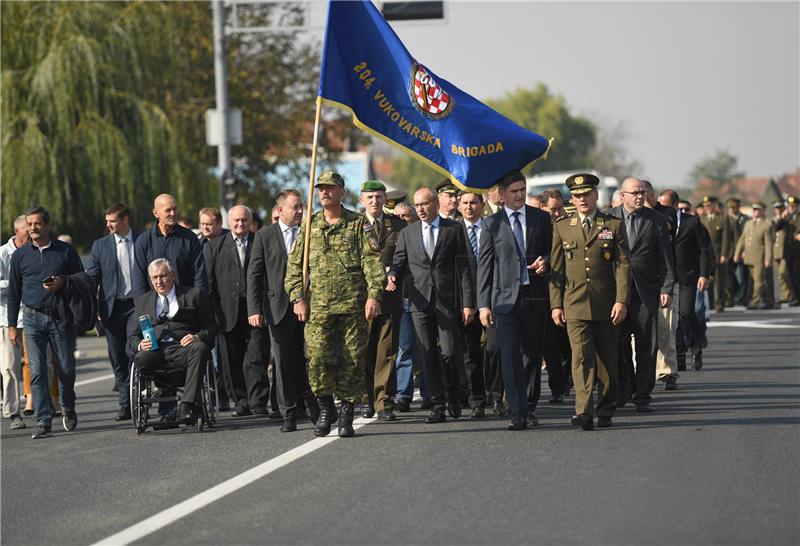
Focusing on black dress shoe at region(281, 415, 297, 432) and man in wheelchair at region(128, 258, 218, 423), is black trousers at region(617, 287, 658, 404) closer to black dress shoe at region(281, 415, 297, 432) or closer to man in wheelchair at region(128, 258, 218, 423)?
black dress shoe at region(281, 415, 297, 432)

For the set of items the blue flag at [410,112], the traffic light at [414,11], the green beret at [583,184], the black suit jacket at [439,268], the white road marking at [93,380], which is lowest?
the white road marking at [93,380]

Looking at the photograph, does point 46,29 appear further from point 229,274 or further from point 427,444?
point 427,444

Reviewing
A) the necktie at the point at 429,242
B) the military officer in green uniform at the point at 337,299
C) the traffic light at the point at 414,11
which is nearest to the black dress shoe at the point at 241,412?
the military officer in green uniform at the point at 337,299

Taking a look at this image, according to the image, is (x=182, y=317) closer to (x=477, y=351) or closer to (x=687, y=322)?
(x=477, y=351)

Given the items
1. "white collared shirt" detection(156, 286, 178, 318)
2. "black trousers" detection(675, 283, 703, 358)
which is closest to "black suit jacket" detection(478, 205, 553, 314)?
"white collared shirt" detection(156, 286, 178, 318)

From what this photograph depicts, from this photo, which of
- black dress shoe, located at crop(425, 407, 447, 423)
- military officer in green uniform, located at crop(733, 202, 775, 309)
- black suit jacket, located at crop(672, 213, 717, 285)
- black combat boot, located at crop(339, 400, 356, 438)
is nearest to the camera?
black combat boot, located at crop(339, 400, 356, 438)

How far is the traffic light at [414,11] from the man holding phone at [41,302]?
11561 millimetres

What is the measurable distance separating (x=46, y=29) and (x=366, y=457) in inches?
859

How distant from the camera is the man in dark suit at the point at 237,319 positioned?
13805mm

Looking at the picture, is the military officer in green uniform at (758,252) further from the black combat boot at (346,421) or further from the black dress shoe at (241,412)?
the black combat boot at (346,421)

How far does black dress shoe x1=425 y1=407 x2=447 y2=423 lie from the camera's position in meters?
12.4

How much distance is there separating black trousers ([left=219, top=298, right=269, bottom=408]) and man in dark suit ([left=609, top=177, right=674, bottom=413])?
136 inches

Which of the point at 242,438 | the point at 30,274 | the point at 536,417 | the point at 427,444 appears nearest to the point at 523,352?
the point at 536,417

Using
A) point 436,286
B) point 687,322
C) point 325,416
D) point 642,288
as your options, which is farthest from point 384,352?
point 687,322
